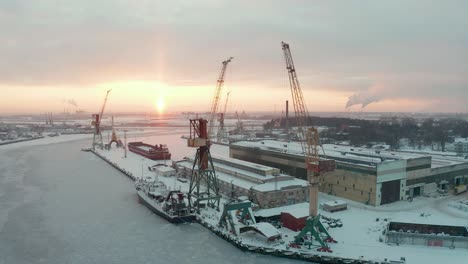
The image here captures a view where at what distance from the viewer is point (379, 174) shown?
21.2 m

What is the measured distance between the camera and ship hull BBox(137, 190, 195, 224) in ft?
62.3

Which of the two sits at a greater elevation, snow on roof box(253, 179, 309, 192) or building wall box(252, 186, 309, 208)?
snow on roof box(253, 179, 309, 192)

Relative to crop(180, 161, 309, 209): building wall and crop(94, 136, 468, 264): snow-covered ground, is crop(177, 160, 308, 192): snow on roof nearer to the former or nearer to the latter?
crop(180, 161, 309, 209): building wall

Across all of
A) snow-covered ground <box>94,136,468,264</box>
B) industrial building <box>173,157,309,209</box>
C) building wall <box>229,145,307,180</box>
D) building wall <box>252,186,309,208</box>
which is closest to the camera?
snow-covered ground <box>94,136,468,264</box>

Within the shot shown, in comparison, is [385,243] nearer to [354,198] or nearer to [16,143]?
[354,198]

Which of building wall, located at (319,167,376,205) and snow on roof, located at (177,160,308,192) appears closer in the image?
snow on roof, located at (177,160,308,192)

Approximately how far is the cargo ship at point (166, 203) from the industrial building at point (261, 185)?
3648mm

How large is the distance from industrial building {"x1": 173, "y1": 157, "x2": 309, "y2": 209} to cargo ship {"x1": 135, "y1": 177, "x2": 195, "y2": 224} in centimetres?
365

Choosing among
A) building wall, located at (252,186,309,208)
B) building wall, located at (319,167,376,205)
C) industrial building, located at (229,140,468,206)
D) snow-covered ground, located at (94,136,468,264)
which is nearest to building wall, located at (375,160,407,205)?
industrial building, located at (229,140,468,206)

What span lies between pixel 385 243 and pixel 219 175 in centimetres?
1277

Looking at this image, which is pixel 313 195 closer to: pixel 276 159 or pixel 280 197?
pixel 280 197

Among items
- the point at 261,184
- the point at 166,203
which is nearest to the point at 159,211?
the point at 166,203

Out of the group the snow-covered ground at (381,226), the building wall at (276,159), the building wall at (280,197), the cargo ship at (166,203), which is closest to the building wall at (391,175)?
the snow-covered ground at (381,226)

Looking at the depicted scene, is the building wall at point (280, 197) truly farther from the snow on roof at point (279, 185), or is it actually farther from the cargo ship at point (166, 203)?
the cargo ship at point (166, 203)
